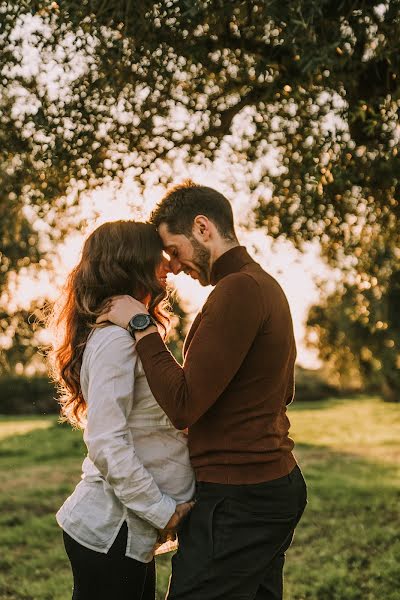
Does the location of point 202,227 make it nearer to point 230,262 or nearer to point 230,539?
point 230,262

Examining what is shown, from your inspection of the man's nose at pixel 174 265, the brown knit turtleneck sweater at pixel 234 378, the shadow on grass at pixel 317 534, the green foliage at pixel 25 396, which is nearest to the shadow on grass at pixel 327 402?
the green foliage at pixel 25 396

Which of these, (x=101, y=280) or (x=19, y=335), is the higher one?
(x=19, y=335)

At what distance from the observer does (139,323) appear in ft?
11.4

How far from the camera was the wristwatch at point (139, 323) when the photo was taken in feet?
11.4

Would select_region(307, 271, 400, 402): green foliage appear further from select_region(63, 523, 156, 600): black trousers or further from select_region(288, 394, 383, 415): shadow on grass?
select_region(63, 523, 156, 600): black trousers

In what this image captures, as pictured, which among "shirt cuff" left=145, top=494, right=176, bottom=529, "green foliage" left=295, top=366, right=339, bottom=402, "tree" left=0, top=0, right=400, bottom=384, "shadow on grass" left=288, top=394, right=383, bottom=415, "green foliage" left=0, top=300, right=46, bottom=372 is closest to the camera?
"shirt cuff" left=145, top=494, right=176, bottom=529

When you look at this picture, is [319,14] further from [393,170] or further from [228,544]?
[228,544]

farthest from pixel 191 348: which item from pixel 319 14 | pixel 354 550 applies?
pixel 354 550

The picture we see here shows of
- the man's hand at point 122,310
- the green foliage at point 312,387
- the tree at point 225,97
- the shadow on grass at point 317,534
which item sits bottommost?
the shadow on grass at point 317,534

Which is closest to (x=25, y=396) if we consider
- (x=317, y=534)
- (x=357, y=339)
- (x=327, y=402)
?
(x=327, y=402)

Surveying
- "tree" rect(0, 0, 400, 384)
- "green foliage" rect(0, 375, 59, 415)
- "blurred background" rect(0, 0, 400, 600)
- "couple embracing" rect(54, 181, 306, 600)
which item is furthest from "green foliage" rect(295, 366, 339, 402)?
"couple embracing" rect(54, 181, 306, 600)

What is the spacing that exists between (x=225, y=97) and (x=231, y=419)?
188 inches

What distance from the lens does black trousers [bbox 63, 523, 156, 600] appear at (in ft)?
11.4

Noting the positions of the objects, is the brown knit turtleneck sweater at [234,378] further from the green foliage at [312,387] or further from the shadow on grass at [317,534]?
the green foliage at [312,387]
